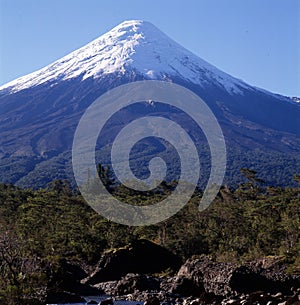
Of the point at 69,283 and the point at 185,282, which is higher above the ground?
the point at 69,283

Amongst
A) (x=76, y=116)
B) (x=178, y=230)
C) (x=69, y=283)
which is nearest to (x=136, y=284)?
(x=69, y=283)

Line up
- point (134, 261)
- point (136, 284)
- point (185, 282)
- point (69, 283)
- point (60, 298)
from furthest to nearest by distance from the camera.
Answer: point (134, 261)
point (69, 283)
point (136, 284)
point (185, 282)
point (60, 298)

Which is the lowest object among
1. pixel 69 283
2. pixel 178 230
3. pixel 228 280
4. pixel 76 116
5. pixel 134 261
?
pixel 228 280

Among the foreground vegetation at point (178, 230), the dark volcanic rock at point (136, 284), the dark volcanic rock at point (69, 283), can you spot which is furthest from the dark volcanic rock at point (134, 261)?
the dark volcanic rock at point (136, 284)

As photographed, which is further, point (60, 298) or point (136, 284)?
point (136, 284)

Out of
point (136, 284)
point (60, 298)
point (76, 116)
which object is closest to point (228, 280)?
point (136, 284)

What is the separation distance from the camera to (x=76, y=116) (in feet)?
516

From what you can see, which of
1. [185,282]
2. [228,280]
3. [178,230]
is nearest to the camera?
[228,280]

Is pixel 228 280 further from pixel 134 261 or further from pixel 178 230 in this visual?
pixel 178 230

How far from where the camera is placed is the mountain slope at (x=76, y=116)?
133 meters

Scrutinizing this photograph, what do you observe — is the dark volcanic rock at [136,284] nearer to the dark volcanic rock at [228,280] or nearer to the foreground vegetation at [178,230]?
the dark volcanic rock at [228,280]

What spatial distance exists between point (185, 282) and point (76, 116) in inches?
5196

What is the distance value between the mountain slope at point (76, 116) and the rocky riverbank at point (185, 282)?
8341 cm

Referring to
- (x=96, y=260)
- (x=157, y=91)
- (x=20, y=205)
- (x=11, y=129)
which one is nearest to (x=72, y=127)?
(x=11, y=129)
